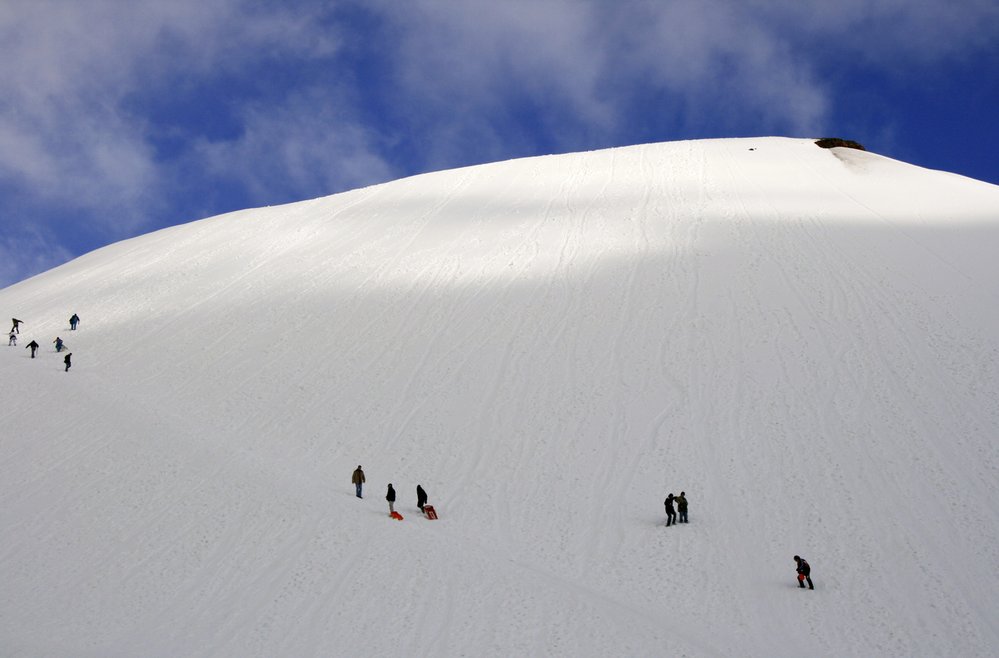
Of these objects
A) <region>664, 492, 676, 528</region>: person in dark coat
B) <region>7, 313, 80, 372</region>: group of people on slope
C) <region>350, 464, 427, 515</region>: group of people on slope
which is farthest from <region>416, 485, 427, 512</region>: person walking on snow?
<region>7, 313, 80, 372</region>: group of people on slope

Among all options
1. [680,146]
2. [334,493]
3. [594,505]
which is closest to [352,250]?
[334,493]

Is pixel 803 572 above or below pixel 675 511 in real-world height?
below

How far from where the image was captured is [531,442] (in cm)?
2127

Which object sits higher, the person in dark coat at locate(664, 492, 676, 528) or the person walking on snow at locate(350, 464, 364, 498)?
the person walking on snow at locate(350, 464, 364, 498)

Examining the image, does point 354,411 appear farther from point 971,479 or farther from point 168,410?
point 971,479

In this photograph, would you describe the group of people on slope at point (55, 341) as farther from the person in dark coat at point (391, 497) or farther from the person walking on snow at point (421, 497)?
the person walking on snow at point (421, 497)

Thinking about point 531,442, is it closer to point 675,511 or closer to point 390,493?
point 390,493

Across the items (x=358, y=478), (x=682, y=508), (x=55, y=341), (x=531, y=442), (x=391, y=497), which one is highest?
(x=55, y=341)

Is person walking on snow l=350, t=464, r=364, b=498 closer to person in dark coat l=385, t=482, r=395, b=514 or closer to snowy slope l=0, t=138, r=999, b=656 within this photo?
snowy slope l=0, t=138, r=999, b=656

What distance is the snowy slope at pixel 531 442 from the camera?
14.0 m

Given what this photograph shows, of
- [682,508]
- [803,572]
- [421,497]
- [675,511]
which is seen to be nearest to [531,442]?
[421,497]

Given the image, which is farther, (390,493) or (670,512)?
(390,493)

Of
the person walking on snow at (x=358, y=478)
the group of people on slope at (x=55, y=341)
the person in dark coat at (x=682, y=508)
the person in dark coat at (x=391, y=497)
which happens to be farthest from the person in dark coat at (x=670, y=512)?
the group of people on slope at (x=55, y=341)

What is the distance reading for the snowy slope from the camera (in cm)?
1402
